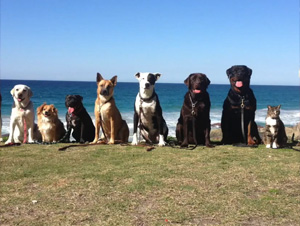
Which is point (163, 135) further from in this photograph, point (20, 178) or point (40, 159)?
point (20, 178)

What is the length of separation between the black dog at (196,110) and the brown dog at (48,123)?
294 cm

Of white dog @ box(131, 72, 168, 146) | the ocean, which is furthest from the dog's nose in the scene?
the ocean

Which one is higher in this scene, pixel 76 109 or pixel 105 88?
pixel 105 88

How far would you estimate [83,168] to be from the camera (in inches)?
221

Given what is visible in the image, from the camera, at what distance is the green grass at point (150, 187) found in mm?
3643

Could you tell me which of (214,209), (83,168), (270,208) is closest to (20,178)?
(83,168)

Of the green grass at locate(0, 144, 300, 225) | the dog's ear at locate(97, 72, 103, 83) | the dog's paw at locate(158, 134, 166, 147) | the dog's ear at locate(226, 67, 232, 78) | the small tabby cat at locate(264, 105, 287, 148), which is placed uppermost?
the dog's ear at locate(226, 67, 232, 78)

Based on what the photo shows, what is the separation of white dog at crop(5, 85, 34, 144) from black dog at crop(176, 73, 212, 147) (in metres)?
3.46

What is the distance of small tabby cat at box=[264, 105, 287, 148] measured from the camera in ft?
23.0

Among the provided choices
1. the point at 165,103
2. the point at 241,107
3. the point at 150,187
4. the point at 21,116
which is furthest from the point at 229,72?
the point at 165,103

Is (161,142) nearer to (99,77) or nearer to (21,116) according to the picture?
(99,77)

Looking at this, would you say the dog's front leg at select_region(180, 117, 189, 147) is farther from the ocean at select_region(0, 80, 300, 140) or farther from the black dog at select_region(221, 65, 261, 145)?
the ocean at select_region(0, 80, 300, 140)

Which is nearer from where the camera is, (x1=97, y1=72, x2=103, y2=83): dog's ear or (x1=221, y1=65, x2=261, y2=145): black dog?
(x1=221, y1=65, x2=261, y2=145): black dog

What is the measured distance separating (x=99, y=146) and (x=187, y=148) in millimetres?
1909
